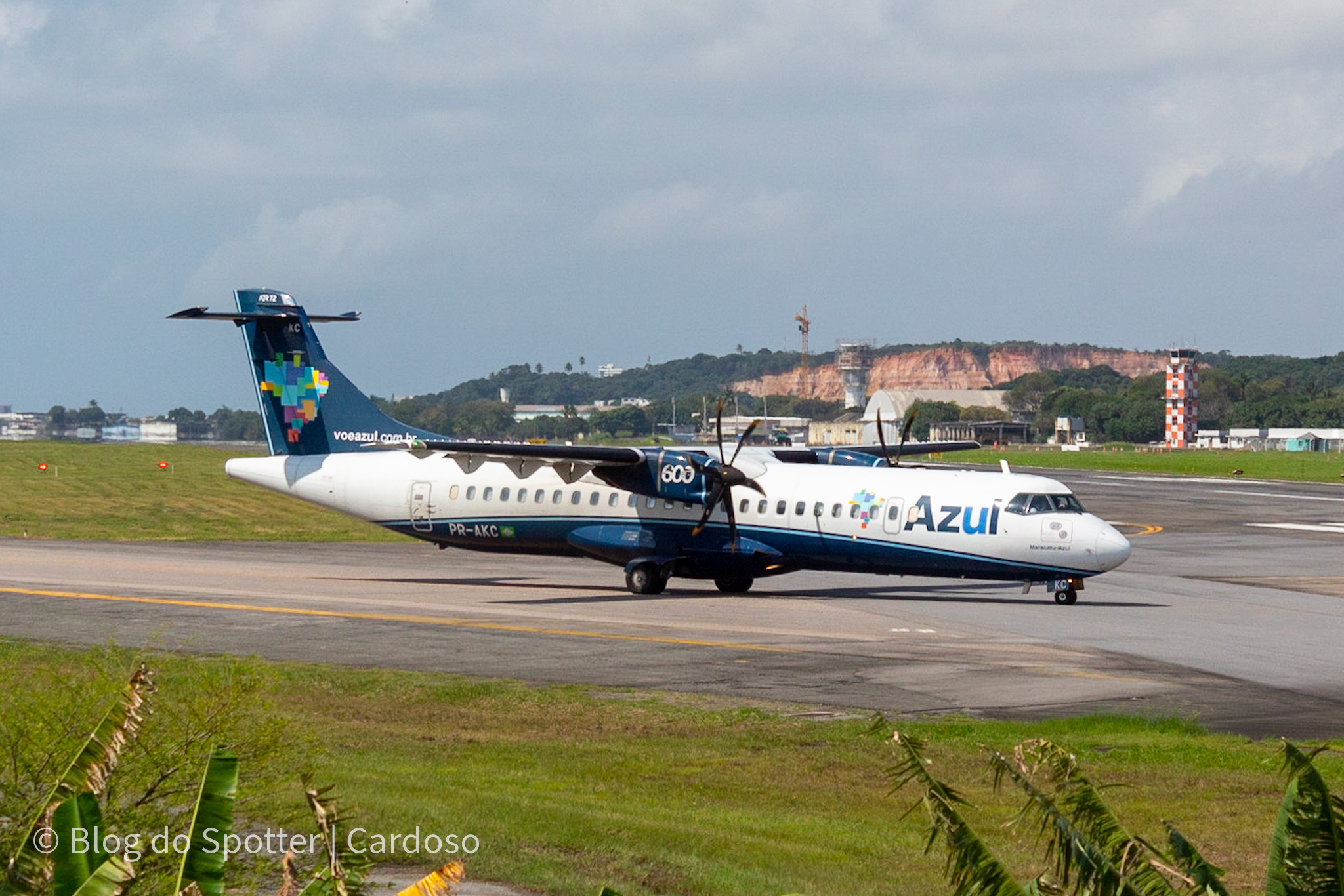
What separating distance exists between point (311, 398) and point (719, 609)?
13415 millimetres

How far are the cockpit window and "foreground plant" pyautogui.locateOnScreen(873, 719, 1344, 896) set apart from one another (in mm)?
25642

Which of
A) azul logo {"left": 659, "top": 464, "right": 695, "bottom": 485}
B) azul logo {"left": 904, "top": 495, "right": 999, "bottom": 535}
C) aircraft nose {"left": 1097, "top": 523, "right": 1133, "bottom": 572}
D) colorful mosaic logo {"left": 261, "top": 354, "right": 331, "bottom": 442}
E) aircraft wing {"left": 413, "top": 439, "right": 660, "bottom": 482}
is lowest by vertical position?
aircraft nose {"left": 1097, "top": 523, "right": 1133, "bottom": 572}

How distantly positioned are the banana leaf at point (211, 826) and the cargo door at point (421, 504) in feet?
97.5

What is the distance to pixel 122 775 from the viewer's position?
7832mm

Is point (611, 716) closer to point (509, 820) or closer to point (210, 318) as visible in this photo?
point (509, 820)

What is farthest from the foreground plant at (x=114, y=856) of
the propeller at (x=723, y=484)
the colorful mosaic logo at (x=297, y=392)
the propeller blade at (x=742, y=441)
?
the colorful mosaic logo at (x=297, y=392)

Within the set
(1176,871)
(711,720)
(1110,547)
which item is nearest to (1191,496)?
(1110,547)

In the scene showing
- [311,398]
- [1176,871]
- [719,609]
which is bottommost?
[719,609]

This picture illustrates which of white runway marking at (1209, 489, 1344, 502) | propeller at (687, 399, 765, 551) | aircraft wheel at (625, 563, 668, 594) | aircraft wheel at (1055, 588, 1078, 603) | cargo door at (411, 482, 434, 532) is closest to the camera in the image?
aircraft wheel at (1055, 588, 1078, 603)

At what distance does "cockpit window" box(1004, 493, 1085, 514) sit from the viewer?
30047 mm

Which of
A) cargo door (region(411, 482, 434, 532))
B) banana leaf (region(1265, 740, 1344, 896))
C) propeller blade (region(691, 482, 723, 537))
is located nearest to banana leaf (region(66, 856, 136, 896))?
banana leaf (region(1265, 740, 1344, 896))

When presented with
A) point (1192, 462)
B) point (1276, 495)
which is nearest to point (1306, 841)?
point (1276, 495)

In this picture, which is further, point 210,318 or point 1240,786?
point 210,318

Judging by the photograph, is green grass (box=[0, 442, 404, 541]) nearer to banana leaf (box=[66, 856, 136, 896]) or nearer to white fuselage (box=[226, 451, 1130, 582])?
white fuselage (box=[226, 451, 1130, 582])
